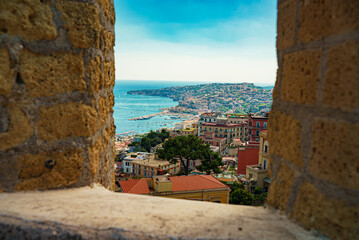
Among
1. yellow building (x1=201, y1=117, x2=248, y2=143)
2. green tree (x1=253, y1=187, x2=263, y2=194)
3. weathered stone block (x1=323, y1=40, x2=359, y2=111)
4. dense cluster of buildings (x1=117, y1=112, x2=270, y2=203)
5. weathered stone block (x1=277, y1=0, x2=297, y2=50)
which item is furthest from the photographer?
yellow building (x1=201, y1=117, x2=248, y2=143)

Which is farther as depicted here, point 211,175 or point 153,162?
point 153,162

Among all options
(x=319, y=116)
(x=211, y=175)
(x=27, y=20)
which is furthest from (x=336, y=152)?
(x=211, y=175)

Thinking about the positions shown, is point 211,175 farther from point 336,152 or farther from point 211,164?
point 336,152

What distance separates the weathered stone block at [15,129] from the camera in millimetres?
1141

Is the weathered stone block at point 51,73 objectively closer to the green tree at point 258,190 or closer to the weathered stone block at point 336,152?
the weathered stone block at point 336,152

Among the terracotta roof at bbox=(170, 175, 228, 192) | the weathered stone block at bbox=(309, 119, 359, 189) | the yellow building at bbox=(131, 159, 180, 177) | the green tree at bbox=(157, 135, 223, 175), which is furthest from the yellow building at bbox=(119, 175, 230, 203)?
the weathered stone block at bbox=(309, 119, 359, 189)

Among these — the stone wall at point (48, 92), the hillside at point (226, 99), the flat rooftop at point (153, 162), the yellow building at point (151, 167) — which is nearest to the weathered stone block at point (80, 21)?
the stone wall at point (48, 92)

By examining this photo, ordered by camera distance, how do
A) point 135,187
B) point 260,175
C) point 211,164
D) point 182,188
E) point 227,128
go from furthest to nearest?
point 227,128 < point 211,164 < point 260,175 < point 182,188 < point 135,187

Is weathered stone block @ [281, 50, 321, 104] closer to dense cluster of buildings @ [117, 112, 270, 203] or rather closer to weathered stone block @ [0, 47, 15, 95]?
weathered stone block @ [0, 47, 15, 95]

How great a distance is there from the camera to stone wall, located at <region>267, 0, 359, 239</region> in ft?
2.49

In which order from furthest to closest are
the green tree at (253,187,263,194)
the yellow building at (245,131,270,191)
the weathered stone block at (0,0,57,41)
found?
the yellow building at (245,131,270,191)
the green tree at (253,187,263,194)
the weathered stone block at (0,0,57,41)

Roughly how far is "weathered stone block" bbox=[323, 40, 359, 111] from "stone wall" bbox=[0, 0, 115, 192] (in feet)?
3.21

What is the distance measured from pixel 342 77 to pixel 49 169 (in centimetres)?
119

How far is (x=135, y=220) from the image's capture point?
89 cm
